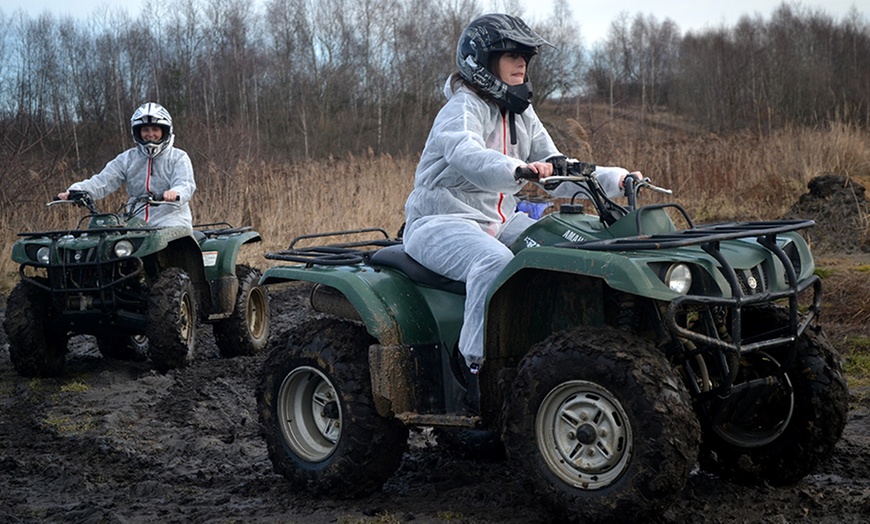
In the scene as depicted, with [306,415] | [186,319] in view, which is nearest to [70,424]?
[186,319]

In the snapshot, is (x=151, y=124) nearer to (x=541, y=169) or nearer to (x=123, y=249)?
(x=123, y=249)

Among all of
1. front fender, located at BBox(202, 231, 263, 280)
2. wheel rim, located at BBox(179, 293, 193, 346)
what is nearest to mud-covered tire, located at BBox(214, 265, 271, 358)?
front fender, located at BBox(202, 231, 263, 280)

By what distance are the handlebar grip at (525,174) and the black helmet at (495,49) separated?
696mm

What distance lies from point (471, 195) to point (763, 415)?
156cm

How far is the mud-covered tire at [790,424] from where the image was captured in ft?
13.9

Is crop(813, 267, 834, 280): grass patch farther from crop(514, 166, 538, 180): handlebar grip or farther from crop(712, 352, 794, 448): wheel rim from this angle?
crop(514, 166, 538, 180): handlebar grip

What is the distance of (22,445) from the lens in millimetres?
6113

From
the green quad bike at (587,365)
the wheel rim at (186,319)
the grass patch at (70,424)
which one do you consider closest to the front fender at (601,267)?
the green quad bike at (587,365)

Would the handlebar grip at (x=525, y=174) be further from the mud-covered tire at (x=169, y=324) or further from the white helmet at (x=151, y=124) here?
the white helmet at (x=151, y=124)

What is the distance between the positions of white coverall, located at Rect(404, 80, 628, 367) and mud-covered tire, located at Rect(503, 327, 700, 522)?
446mm

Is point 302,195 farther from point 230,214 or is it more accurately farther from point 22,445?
point 22,445

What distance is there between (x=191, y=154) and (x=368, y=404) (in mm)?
21854

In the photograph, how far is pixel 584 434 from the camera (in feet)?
12.5

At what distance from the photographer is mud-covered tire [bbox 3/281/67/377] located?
8219mm
